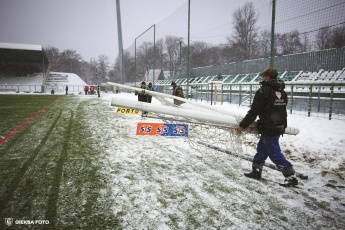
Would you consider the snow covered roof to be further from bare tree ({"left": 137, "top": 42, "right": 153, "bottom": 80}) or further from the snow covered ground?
the snow covered ground

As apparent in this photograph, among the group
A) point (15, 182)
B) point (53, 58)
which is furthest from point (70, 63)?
point (15, 182)

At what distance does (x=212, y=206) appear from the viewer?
8.64ft

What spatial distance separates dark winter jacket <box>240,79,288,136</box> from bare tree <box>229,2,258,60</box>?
255 inches

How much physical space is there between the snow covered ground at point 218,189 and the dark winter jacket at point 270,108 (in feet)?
3.13

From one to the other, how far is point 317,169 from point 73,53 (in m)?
104

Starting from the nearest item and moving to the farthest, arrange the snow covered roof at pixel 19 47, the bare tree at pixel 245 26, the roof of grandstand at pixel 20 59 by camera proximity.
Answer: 1. the bare tree at pixel 245 26
2. the snow covered roof at pixel 19 47
3. the roof of grandstand at pixel 20 59

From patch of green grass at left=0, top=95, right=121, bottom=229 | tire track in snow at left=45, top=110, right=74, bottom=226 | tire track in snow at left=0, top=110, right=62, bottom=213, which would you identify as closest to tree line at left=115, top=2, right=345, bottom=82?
patch of green grass at left=0, top=95, right=121, bottom=229

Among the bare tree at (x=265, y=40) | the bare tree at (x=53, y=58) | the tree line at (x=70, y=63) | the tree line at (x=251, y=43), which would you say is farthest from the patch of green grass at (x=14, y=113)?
the bare tree at (x=53, y=58)

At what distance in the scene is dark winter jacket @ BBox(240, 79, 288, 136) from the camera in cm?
301

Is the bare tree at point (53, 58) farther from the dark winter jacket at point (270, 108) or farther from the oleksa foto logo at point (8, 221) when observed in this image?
the dark winter jacket at point (270, 108)

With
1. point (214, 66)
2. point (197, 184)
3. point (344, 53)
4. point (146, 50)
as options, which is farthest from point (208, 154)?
point (214, 66)

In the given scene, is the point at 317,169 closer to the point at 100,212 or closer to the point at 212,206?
the point at 212,206

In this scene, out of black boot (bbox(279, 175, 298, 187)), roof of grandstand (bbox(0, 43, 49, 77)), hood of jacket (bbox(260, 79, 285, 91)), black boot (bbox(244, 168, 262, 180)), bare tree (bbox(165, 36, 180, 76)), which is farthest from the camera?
roof of grandstand (bbox(0, 43, 49, 77))

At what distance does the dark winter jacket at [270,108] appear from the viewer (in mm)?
3008
